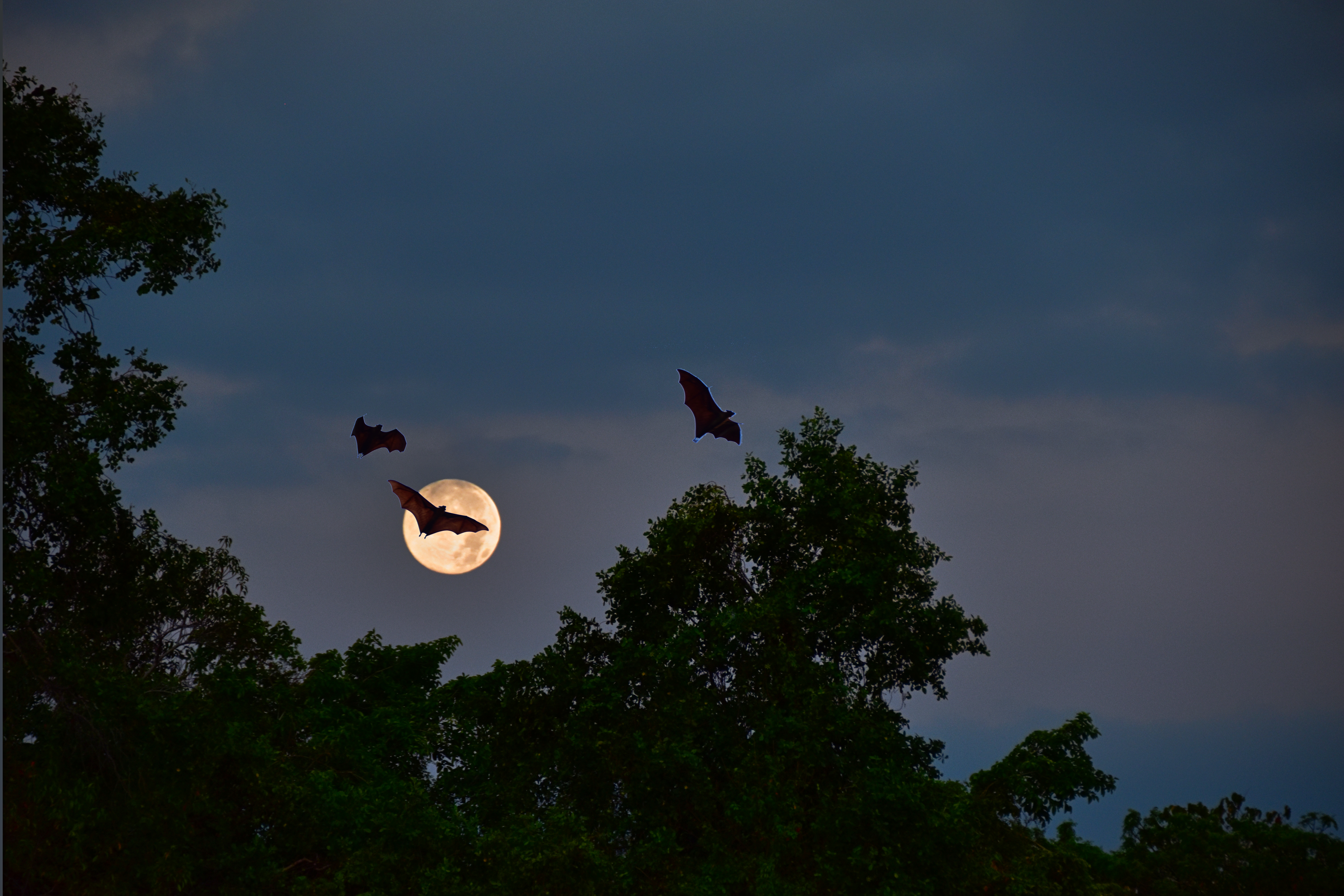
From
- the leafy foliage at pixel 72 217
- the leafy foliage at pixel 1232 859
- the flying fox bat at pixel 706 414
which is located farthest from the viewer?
the leafy foliage at pixel 1232 859

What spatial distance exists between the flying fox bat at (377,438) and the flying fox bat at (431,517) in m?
1.36

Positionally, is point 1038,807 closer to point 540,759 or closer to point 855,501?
point 855,501

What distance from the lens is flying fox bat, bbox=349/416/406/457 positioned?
1063 inches

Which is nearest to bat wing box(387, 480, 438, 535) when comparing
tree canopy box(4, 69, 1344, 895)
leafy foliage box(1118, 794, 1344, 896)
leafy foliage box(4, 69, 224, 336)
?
tree canopy box(4, 69, 1344, 895)

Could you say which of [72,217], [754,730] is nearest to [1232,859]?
[754,730]

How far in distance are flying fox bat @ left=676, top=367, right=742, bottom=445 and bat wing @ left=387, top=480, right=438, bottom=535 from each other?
6.60m

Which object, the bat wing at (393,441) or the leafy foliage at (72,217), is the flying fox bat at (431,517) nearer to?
the bat wing at (393,441)

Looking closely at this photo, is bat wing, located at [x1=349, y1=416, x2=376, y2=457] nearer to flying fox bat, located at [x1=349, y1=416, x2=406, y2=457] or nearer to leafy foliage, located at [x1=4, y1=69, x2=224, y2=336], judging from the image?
flying fox bat, located at [x1=349, y1=416, x2=406, y2=457]

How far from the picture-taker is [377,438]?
27.2 m

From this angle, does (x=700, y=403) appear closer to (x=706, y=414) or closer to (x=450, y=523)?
Result: (x=706, y=414)

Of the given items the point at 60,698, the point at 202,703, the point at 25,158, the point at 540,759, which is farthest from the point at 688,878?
the point at 25,158

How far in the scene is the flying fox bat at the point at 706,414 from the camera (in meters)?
23.4

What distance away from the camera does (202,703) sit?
49.9 feet

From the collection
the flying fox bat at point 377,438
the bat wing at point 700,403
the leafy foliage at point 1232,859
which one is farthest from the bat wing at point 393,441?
the leafy foliage at point 1232,859
